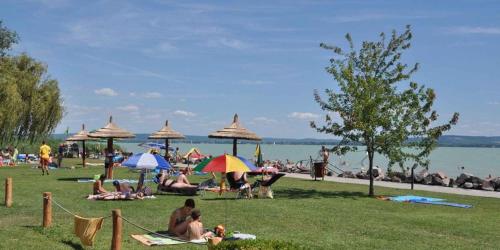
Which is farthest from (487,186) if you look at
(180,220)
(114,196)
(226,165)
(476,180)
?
(180,220)

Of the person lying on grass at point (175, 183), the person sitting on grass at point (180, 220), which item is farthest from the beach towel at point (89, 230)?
the person lying on grass at point (175, 183)

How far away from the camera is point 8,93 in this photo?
3838 centimetres

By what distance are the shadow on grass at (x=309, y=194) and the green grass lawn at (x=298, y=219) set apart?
4 centimetres

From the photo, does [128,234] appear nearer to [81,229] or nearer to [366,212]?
[81,229]

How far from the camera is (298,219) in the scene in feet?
45.5

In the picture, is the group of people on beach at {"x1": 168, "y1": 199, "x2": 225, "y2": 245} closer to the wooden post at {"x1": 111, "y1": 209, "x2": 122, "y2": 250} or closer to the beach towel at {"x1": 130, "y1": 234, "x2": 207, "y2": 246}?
the beach towel at {"x1": 130, "y1": 234, "x2": 207, "y2": 246}

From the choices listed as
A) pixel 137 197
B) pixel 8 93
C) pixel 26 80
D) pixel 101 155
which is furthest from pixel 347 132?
pixel 101 155

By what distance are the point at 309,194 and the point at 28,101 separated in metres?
30.3

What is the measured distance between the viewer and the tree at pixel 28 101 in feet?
135

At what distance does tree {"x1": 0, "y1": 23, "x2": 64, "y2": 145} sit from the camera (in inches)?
1625

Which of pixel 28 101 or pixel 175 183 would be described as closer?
pixel 175 183

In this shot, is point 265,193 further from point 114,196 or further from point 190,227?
point 190,227

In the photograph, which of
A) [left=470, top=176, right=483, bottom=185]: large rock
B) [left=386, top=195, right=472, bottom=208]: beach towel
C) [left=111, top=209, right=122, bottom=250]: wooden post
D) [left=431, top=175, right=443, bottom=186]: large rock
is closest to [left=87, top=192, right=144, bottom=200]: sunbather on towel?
[left=111, top=209, right=122, bottom=250]: wooden post

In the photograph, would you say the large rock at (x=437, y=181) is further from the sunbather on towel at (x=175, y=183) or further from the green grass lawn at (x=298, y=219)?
the sunbather on towel at (x=175, y=183)
